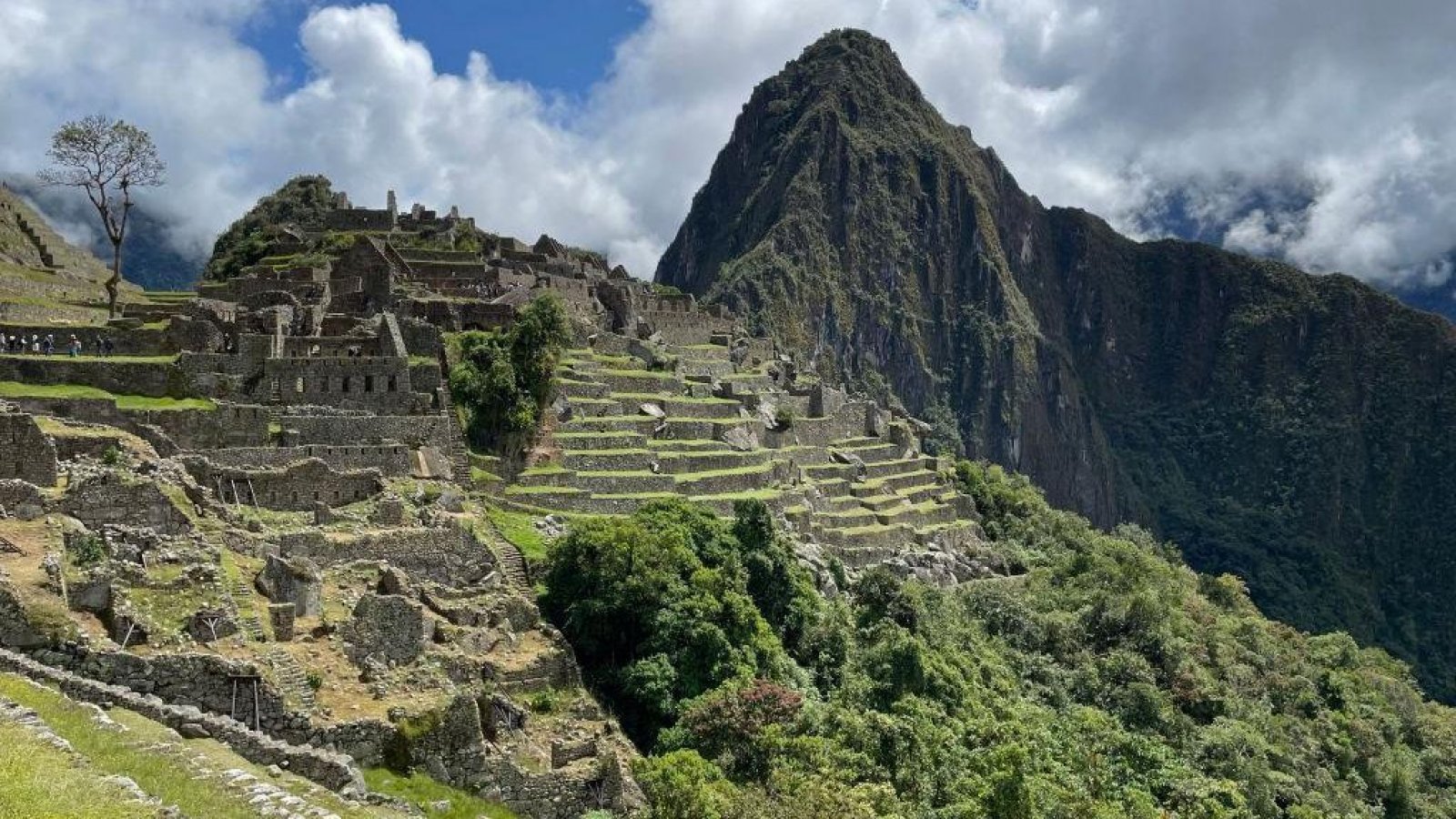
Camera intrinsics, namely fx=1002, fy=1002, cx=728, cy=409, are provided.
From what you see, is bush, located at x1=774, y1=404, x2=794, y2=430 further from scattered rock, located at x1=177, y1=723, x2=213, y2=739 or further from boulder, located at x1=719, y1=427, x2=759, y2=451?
scattered rock, located at x1=177, y1=723, x2=213, y2=739

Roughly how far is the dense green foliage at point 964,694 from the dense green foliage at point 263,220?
88.5ft

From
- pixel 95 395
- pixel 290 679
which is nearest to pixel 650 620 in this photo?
pixel 290 679

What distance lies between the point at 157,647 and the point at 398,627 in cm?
443

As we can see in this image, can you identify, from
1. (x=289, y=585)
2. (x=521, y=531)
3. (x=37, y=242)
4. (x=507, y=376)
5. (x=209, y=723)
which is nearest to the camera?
(x=209, y=723)

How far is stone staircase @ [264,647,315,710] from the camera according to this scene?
14.6 meters

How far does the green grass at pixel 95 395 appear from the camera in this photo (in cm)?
2305

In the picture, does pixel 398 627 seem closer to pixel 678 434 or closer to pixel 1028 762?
pixel 1028 762

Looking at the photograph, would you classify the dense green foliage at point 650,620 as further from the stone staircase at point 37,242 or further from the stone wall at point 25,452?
the stone staircase at point 37,242

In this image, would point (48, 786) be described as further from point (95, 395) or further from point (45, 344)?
point (45, 344)

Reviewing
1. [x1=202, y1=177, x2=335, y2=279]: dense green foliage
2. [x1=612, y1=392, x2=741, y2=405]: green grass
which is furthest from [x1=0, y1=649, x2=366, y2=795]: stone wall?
[x1=202, y1=177, x2=335, y2=279]: dense green foliage

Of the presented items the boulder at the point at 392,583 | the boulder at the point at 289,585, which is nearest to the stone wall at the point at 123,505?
the boulder at the point at 289,585

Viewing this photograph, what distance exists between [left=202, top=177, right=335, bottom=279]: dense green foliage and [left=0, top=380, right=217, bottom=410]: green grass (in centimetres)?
2052

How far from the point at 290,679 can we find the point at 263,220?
143 feet

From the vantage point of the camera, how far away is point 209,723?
1234 centimetres
